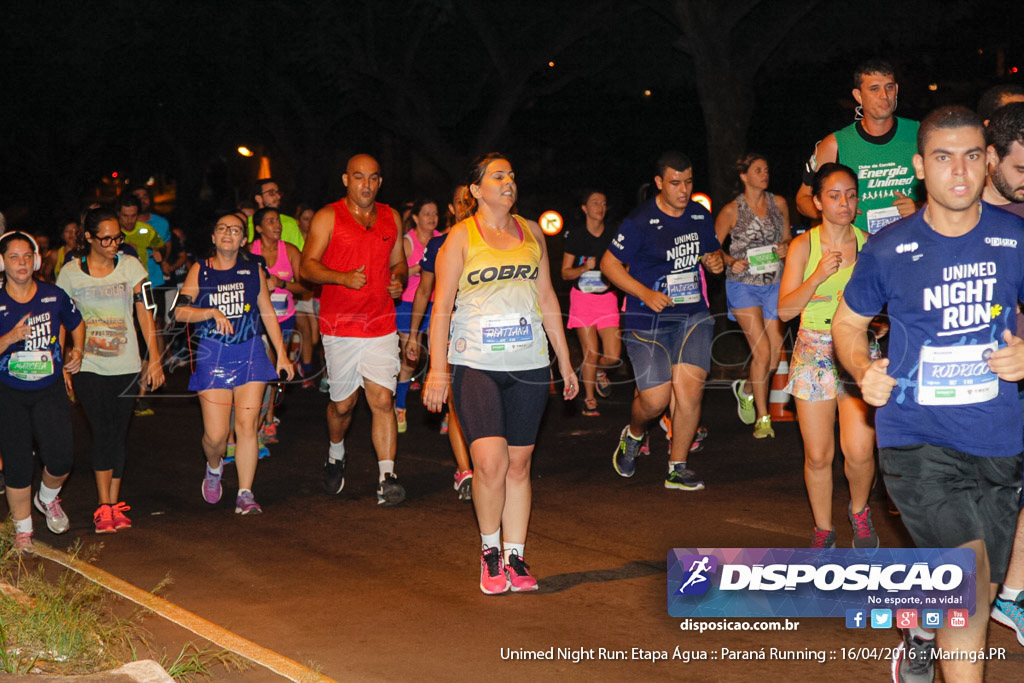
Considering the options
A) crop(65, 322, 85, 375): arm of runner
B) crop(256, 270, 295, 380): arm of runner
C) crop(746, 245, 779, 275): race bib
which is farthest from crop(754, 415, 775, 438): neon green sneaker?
crop(65, 322, 85, 375): arm of runner

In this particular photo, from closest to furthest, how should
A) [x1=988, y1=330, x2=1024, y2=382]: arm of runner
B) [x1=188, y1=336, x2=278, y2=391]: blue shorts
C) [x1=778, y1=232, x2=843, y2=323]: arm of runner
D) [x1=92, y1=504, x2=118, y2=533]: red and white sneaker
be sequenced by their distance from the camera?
[x1=988, y1=330, x2=1024, y2=382]: arm of runner → [x1=778, y1=232, x2=843, y2=323]: arm of runner → [x1=92, y1=504, x2=118, y2=533]: red and white sneaker → [x1=188, y1=336, x2=278, y2=391]: blue shorts

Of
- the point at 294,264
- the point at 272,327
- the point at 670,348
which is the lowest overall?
the point at 670,348

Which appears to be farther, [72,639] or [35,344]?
[35,344]

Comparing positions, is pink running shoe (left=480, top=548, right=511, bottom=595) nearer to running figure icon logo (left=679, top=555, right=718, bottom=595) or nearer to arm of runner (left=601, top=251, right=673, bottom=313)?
running figure icon logo (left=679, top=555, right=718, bottom=595)

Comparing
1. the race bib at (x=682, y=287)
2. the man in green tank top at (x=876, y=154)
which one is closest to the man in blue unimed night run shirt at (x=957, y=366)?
the man in green tank top at (x=876, y=154)

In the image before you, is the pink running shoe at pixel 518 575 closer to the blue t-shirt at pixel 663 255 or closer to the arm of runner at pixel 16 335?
the blue t-shirt at pixel 663 255

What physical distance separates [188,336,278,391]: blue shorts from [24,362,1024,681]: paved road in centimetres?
94

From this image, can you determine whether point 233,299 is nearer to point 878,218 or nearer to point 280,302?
point 280,302

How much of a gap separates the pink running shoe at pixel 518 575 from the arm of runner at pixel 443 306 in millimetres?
906

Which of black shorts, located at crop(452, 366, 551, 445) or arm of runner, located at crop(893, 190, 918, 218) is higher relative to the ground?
arm of runner, located at crop(893, 190, 918, 218)

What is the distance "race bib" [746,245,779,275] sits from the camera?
991 centimetres

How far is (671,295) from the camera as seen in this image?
27.5 ft

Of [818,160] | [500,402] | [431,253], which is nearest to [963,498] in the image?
[500,402]

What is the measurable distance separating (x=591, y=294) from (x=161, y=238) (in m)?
5.50
